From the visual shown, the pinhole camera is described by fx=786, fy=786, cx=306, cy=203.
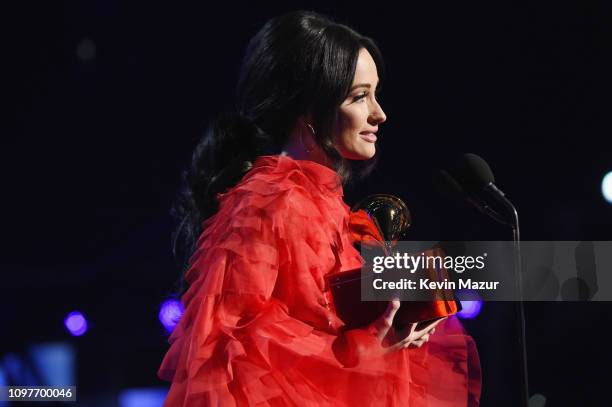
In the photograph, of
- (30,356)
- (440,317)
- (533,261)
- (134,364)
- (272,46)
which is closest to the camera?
(440,317)

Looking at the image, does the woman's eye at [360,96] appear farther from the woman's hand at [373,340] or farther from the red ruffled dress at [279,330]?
the woman's hand at [373,340]

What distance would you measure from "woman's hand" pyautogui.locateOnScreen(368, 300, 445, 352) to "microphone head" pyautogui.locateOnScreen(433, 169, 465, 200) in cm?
33

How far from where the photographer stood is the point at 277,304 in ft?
4.17

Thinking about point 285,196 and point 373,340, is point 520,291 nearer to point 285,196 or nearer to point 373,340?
point 373,340

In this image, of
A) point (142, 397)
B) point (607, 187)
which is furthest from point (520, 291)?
point (142, 397)

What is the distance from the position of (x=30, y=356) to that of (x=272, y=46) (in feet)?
8.07

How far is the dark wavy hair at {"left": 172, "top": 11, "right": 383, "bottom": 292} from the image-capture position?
1518mm

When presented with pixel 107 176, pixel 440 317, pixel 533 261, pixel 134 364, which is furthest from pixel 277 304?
pixel 134 364

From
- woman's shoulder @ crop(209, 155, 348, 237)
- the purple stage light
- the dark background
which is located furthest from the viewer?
the purple stage light

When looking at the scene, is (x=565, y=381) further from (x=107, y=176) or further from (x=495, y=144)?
(x=107, y=176)

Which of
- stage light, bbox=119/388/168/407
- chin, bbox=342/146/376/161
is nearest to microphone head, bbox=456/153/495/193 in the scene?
chin, bbox=342/146/376/161

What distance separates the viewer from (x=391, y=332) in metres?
1.26

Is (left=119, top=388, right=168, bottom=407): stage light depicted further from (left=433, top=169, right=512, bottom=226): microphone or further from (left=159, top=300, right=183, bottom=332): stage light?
(left=433, top=169, right=512, bottom=226): microphone

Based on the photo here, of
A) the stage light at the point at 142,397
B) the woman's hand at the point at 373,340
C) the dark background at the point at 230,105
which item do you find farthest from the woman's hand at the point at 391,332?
the stage light at the point at 142,397
